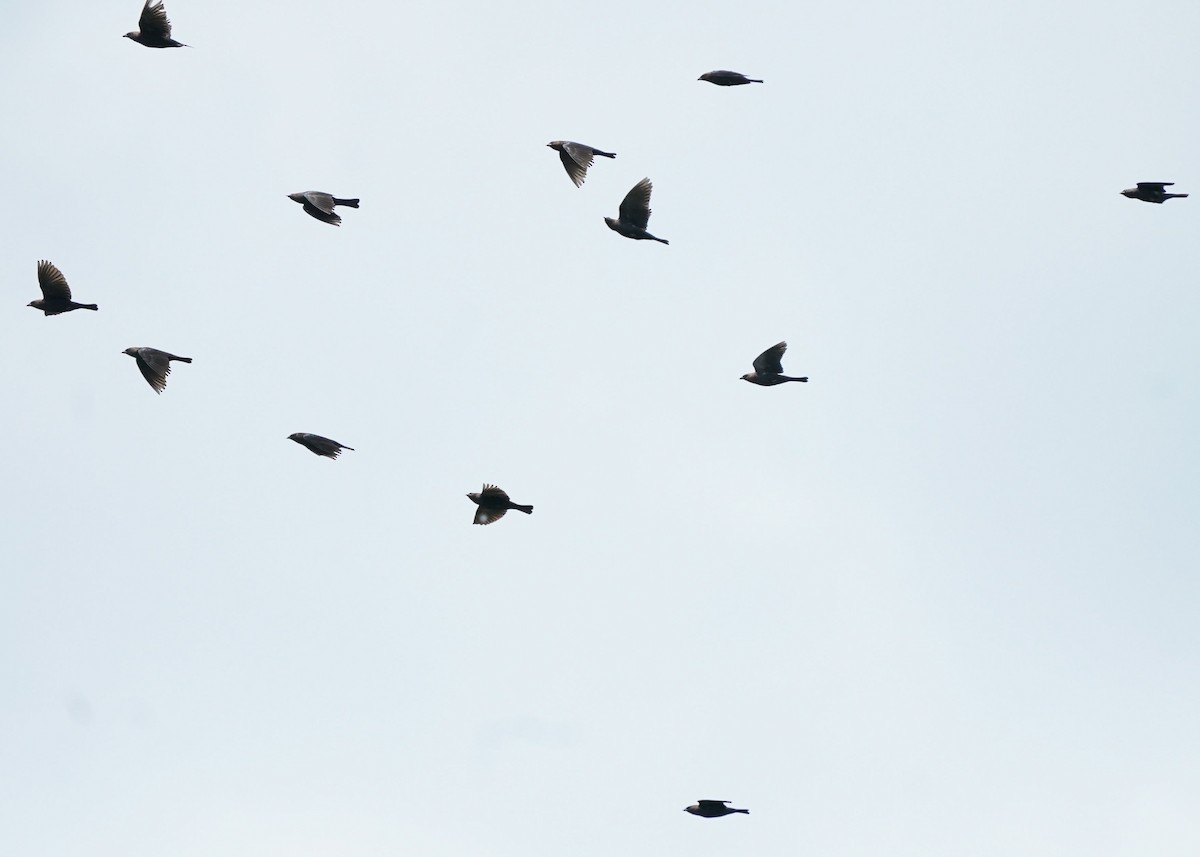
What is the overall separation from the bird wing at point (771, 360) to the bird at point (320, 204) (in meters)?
13.5

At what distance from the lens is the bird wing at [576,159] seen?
4522 cm

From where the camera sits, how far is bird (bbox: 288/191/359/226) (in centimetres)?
4538

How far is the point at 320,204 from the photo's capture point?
45.5 meters

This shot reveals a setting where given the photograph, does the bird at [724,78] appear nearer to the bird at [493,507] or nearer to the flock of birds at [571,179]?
the flock of birds at [571,179]

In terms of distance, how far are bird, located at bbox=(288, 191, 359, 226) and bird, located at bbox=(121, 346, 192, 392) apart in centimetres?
581

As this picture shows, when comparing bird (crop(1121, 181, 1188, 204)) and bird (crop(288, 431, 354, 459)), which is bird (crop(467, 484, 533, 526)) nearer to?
bird (crop(288, 431, 354, 459))

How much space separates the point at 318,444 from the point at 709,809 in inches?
589

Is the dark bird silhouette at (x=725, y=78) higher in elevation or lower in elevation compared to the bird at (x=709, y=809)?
higher

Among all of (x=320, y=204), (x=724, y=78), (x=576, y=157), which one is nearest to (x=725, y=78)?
(x=724, y=78)

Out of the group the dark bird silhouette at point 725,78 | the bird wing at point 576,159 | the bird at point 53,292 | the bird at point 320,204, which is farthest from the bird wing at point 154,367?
the dark bird silhouette at point 725,78

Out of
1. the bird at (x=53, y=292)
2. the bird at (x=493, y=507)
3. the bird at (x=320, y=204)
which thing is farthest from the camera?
the bird at (x=53, y=292)

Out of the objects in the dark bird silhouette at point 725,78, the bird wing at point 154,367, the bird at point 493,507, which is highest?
the dark bird silhouette at point 725,78

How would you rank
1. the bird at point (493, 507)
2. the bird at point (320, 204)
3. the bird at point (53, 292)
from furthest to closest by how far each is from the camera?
the bird at point (53, 292), the bird at point (320, 204), the bird at point (493, 507)

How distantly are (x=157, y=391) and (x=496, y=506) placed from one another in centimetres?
1102
